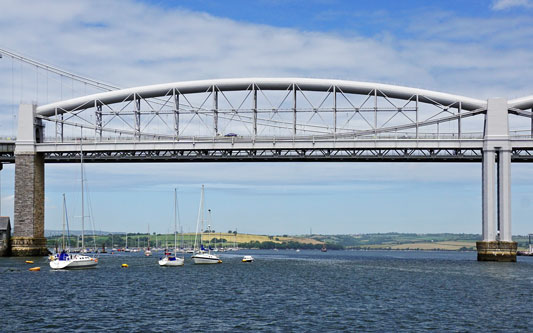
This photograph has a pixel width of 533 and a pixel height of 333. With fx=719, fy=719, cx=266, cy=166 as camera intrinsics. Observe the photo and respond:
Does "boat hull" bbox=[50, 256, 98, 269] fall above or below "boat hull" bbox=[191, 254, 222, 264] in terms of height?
above

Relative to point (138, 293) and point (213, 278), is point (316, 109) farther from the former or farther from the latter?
point (138, 293)

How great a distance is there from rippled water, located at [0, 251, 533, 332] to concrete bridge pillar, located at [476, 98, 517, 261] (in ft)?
57.0

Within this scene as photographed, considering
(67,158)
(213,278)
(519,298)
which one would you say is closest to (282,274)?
(213,278)

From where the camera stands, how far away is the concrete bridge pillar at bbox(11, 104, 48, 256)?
4188 inches

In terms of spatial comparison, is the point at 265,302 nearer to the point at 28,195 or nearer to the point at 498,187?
the point at 498,187

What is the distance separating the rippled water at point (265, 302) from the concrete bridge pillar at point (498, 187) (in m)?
17.4

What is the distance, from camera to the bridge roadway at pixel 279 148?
327ft

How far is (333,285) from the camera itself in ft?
214

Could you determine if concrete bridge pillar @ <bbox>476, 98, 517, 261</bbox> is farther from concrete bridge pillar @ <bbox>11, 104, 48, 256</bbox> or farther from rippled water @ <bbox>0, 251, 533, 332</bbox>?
concrete bridge pillar @ <bbox>11, 104, 48, 256</bbox>

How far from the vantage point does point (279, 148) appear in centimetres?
10319

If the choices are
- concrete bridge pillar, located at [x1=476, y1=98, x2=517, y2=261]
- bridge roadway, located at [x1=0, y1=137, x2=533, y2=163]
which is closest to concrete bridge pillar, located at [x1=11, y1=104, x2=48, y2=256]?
bridge roadway, located at [x1=0, y1=137, x2=533, y2=163]

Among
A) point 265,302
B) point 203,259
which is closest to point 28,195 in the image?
point 203,259

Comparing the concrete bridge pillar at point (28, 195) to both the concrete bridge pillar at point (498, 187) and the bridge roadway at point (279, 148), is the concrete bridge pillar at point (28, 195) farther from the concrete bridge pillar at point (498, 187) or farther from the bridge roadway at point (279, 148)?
the concrete bridge pillar at point (498, 187)

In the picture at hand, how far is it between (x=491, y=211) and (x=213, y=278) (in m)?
39.8
